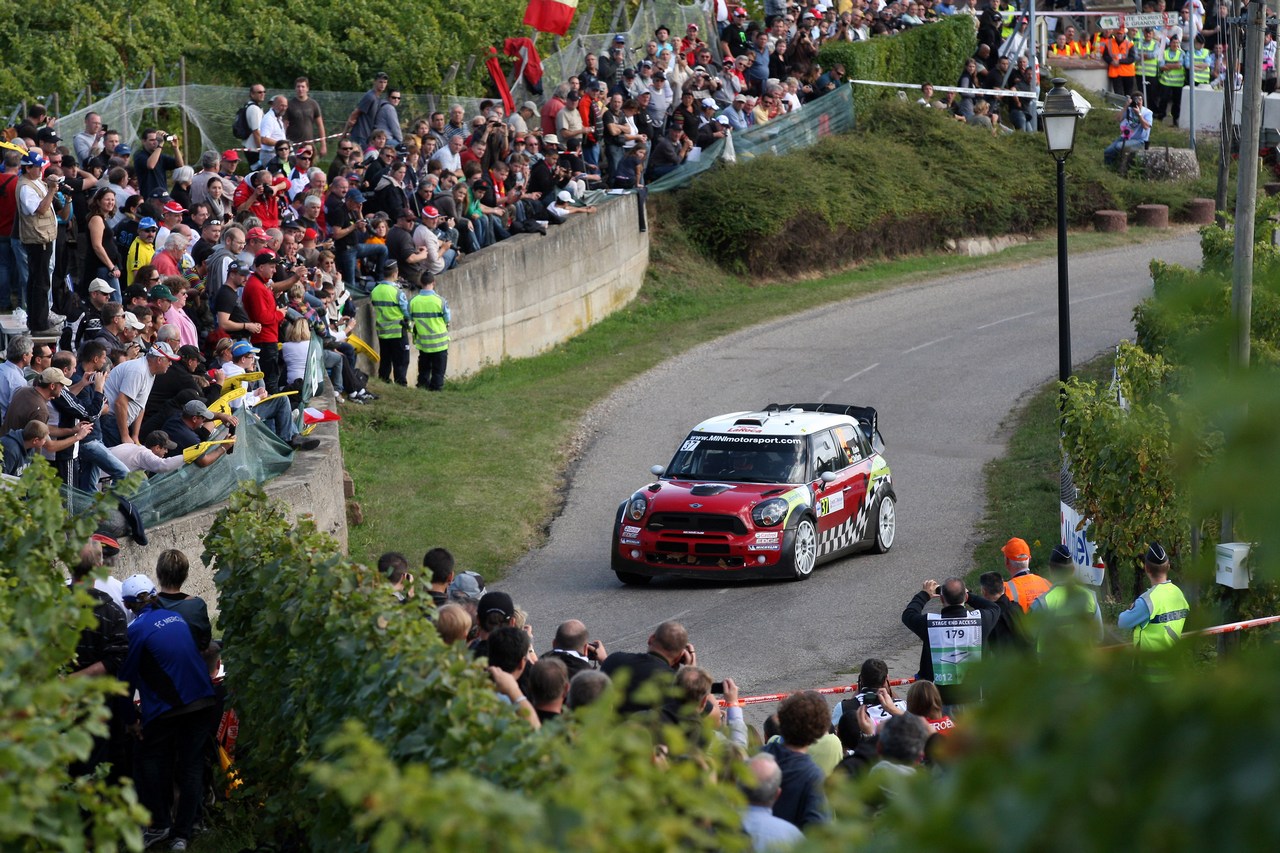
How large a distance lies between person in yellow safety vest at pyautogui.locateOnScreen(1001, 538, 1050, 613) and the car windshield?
5.90 metres

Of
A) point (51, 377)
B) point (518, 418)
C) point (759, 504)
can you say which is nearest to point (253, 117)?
point (518, 418)

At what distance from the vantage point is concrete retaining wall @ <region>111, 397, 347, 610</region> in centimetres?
1392

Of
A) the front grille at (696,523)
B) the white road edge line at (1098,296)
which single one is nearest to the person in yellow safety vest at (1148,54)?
the white road edge line at (1098,296)

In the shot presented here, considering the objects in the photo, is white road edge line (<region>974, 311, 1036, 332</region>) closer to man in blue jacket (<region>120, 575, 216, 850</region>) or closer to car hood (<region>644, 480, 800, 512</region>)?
car hood (<region>644, 480, 800, 512</region>)

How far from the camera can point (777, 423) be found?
19125mm

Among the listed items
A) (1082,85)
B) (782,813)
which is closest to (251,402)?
(782,813)

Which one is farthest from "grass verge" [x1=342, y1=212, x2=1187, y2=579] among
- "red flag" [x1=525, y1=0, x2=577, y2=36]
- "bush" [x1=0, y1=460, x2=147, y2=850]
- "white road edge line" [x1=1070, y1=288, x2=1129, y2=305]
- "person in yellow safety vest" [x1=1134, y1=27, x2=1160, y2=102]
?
"person in yellow safety vest" [x1=1134, y1=27, x2=1160, y2=102]

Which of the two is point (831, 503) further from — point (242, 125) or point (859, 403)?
point (242, 125)

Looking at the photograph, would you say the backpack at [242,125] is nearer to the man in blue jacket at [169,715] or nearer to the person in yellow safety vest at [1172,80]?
the man in blue jacket at [169,715]

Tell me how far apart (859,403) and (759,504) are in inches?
399

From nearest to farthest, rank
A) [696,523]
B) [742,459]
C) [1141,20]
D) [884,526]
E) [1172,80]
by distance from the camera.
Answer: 1. [696,523]
2. [742,459]
3. [884,526]
4. [1141,20]
5. [1172,80]

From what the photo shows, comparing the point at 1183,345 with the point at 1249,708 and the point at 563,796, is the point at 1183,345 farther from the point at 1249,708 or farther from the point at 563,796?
the point at 563,796

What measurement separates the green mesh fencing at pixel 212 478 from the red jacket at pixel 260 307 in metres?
2.33

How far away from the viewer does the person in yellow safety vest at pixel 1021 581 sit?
484 inches
